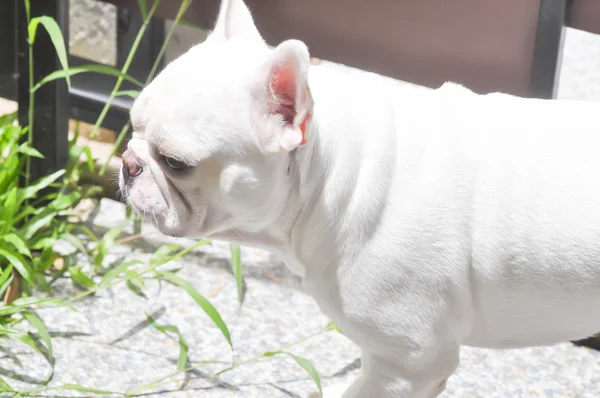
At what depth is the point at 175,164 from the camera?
1334 mm

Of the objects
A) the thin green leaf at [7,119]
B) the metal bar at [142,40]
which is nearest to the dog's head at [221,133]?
the thin green leaf at [7,119]

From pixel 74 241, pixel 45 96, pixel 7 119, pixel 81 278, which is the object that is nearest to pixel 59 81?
pixel 45 96

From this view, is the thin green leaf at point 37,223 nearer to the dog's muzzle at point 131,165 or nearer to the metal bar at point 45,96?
the metal bar at point 45,96

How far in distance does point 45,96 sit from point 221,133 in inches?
45.6

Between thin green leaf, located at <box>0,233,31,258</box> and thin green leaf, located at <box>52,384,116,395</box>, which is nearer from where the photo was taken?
thin green leaf, located at <box>52,384,116,395</box>

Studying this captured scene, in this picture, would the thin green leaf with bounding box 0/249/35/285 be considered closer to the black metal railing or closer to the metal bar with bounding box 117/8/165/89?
the black metal railing

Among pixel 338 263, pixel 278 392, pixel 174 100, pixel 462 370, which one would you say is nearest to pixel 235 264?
pixel 278 392

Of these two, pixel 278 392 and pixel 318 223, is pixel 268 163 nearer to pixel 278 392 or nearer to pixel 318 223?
pixel 318 223

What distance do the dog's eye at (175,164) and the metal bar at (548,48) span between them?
92 centimetres

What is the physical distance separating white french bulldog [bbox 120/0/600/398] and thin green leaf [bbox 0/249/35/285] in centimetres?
72

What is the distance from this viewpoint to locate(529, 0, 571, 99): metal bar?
1.89 meters

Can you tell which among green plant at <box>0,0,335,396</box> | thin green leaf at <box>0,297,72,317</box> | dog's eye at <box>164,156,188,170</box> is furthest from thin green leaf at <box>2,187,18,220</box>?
dog's eye at <box>164,156,188,170</box>

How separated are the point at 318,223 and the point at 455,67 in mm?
790

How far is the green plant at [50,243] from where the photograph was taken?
197 cm
